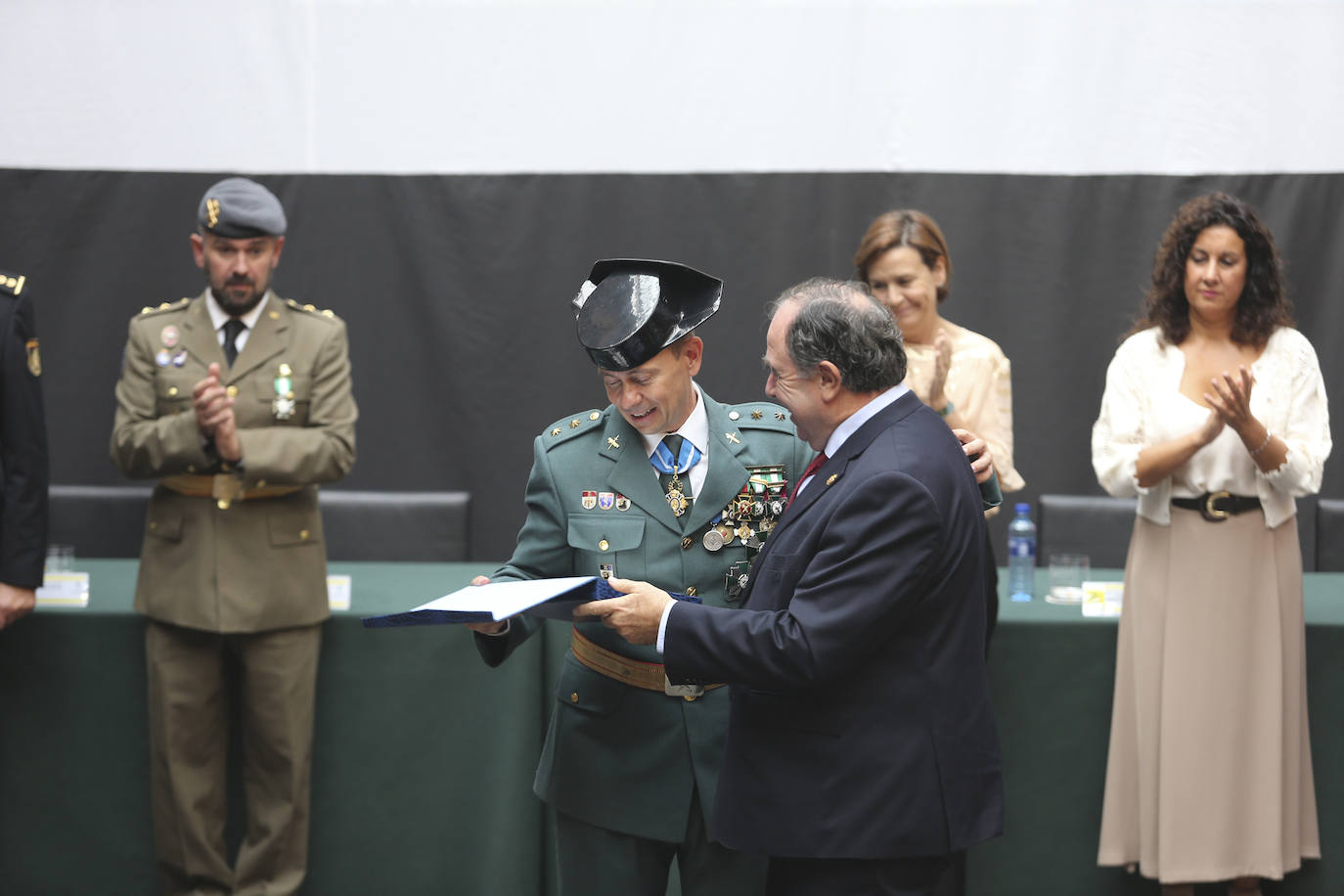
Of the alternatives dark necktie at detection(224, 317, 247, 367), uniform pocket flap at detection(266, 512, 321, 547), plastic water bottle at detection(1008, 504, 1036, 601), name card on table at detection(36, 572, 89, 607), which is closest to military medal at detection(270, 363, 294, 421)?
dark necktie at detection(224, 317, 247, 367)

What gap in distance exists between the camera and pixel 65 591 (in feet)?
11.3

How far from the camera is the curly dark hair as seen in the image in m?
3.17

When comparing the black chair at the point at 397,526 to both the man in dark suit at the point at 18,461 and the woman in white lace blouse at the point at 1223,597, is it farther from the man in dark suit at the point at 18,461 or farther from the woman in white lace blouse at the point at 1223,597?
the woman in white lace blouse at the point at 1223,597

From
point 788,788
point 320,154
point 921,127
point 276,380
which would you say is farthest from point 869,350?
point 320,154

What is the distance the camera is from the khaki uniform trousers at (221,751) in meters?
3.21

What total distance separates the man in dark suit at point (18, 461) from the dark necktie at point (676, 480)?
1740 millimetres

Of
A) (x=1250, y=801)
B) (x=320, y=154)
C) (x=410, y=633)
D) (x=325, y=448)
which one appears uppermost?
(x=320, y=154)

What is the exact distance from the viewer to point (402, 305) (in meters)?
4.96

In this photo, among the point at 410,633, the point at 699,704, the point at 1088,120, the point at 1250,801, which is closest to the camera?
the point at 699,704

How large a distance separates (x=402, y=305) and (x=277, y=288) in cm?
47

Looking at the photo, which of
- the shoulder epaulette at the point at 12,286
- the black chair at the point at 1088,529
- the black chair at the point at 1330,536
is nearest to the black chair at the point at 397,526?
the shoulder epaulette at the point at 12,286

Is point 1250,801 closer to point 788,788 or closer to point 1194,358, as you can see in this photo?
point 1194,358

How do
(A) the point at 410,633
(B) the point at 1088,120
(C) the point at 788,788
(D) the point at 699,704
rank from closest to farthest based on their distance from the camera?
(C) the point at 788,788, (D) the point at 699,704, (A) the point at 410,633, (B) the point at 1088,120

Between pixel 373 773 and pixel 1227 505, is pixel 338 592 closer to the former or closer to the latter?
pixel 373 773
